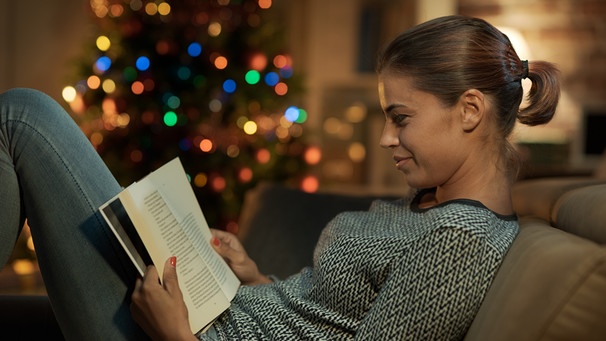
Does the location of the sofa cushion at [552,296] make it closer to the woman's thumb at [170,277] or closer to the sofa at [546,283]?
the sofa at [546,283]

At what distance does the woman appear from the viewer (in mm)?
1327

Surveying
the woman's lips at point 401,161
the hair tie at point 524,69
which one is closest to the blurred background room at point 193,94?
the hair tie at point 524,69

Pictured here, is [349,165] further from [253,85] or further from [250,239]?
[250,239]

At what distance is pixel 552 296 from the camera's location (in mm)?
915

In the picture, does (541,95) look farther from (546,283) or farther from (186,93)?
(186,93)

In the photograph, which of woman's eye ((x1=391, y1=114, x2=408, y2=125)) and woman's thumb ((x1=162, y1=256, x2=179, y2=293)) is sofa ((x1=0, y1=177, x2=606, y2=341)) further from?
woman's thumb ((x1=162, y1=256, x2=179, y2=293))

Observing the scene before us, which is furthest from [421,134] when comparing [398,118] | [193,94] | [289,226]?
[193,94]

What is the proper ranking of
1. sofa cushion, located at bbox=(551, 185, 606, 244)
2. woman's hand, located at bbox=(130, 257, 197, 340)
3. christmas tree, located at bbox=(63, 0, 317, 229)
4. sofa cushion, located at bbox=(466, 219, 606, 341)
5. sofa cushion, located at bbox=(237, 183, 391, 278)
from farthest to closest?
christmas tree, located at bbox=(63, 0, 317, 229) → sofa cushion, located at bbox=(237, 183, 391, 278) → woman's hand, located at bbox=(130, 257, 197, 340) → sofa cushion, located at bbox=(551, 185, 606, 244) → sofa cushion, located at bbox=(466, 219, 606, 341)

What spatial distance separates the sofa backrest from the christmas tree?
9.42ft

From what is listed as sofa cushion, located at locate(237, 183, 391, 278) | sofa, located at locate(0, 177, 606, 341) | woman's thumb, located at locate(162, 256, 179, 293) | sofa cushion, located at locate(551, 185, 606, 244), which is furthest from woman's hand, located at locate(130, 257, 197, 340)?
sofa cushion, located at locate(237, 183, 391, 278)

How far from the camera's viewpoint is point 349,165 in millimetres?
5840

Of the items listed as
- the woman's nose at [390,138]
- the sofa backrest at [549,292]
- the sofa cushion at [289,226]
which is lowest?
the sofa cushion at [289,226]

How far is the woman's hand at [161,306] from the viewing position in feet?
4.25

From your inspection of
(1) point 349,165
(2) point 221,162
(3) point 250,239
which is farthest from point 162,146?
(1) point 349,165
